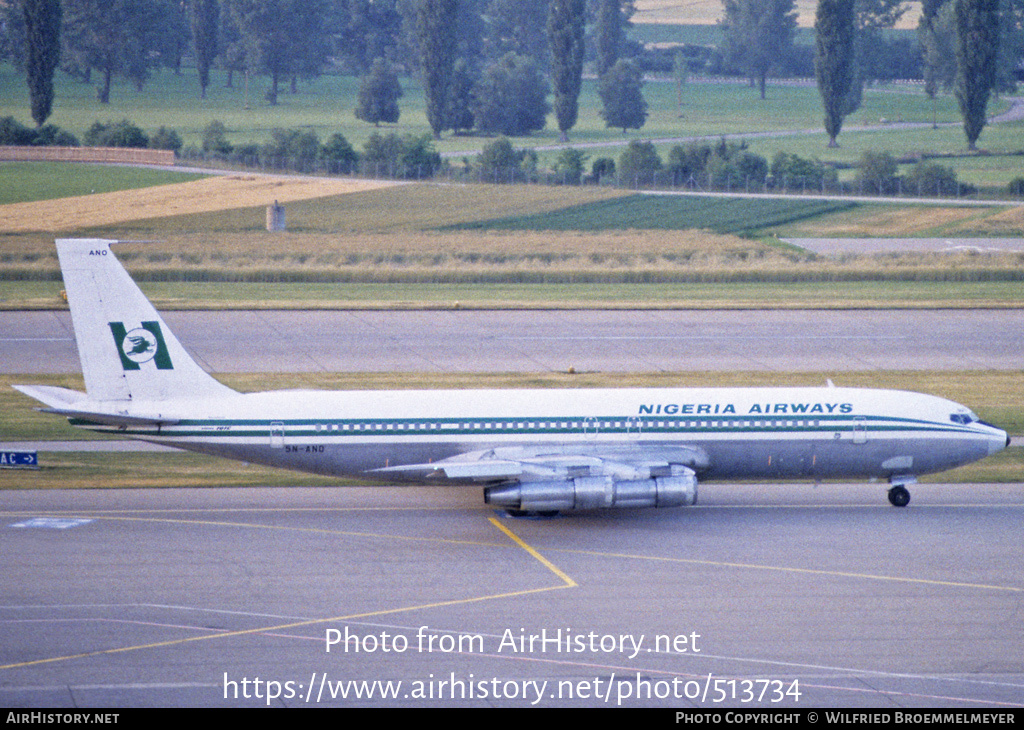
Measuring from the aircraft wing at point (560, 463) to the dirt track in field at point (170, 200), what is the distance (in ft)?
257

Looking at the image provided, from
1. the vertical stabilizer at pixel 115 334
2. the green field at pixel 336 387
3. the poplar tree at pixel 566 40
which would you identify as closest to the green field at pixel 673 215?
the poplar tree at pixel 566 40

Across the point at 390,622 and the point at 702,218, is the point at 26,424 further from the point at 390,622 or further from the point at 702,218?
the point at 702,218

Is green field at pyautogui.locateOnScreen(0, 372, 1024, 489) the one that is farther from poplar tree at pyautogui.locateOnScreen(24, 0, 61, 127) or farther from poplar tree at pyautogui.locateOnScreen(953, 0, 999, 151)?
poplar tree at pyautogui.locateOnScreen(24, 0, 61, 127)

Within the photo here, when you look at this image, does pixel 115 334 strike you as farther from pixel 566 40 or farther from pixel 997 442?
pixel 566 40

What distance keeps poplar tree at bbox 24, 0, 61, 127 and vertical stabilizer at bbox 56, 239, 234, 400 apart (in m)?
116

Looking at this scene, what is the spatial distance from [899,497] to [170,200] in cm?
9520

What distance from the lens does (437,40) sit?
157m

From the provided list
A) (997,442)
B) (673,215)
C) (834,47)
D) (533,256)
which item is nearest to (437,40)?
(834,47)

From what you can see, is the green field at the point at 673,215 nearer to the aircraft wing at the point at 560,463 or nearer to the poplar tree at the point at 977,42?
the poplar tree at the point at 977,42

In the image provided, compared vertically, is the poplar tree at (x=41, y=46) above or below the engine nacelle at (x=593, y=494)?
above

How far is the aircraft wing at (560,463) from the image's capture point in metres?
32.4

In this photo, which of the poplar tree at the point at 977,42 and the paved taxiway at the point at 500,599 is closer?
the paved taxiway at the point at 500,599

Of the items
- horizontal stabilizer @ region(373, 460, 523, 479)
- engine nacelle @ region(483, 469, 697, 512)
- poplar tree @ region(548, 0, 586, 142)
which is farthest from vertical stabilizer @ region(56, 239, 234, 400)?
poplar tree @ region(548, 0, 586, 142)

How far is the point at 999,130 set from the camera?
18175cm
